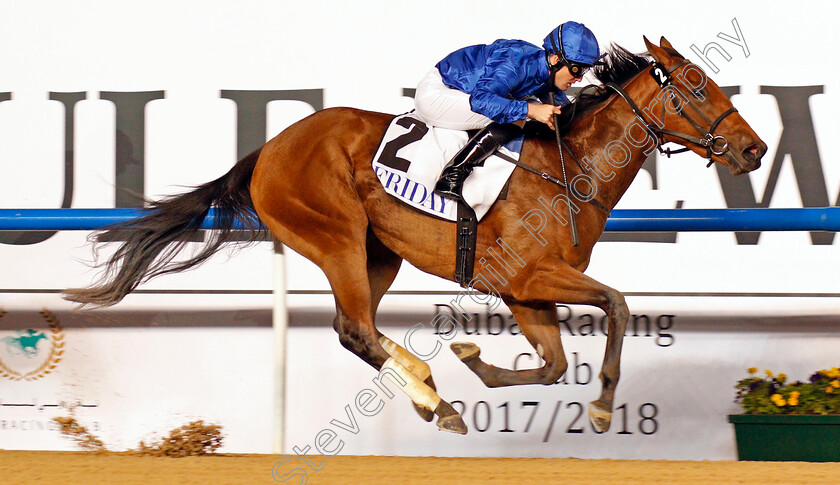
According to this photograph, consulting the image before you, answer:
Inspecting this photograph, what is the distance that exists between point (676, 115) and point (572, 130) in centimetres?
38

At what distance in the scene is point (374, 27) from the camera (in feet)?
13.0

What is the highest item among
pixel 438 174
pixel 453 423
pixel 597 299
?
pixel 438 174

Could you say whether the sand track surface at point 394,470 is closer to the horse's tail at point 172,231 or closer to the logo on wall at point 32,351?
the logo on wall at point 32,351

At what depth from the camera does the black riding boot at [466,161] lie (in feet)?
9.56

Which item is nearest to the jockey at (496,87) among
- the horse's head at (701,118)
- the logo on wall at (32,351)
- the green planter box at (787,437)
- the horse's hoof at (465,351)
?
the horse's head at (701,118)

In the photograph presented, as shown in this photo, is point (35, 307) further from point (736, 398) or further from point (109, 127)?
point (736, 398)

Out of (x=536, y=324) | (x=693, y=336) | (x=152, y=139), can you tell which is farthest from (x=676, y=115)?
(x=152, y=139)

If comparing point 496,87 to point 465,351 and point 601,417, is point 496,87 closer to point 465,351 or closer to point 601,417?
point 465,351

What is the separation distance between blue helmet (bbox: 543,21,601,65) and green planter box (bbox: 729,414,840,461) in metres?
1.60

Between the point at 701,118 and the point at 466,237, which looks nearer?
the point at 701,118

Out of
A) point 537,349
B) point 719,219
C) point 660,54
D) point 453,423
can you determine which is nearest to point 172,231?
point 453,423

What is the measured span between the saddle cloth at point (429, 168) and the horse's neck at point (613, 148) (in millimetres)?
258

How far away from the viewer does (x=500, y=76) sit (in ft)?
9.50

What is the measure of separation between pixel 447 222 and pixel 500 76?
0.55 m
